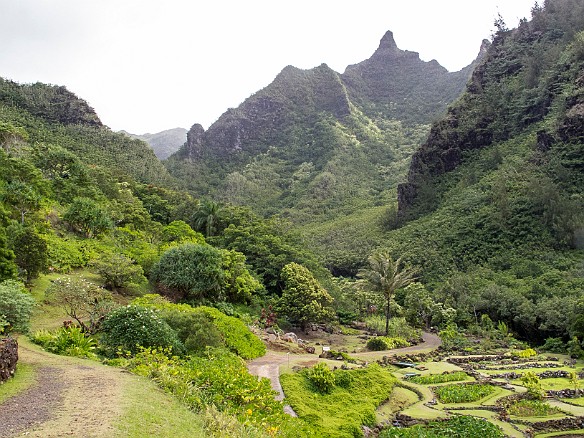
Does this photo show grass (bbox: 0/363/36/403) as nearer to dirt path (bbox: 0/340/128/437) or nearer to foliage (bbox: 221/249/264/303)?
dirt path (bbox: 0/340/128/437)

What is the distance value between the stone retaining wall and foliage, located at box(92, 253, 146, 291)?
12121mm

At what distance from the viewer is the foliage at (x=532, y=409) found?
46.7 ft

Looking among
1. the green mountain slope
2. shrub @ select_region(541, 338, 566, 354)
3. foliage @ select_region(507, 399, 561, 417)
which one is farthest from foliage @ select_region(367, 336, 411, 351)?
foliage @ select_region(507, 399, 561, 417)

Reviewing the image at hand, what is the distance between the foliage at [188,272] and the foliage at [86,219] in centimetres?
614

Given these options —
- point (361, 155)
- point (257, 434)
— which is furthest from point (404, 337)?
point (361, 155)

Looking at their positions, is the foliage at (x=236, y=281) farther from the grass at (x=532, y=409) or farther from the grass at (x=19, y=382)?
the grass at (x=19, y=382)

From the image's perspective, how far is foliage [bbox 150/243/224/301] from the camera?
77.9 ft

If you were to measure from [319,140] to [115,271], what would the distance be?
11416cm

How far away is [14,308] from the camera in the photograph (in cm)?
1275

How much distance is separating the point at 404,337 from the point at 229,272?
13770 mm

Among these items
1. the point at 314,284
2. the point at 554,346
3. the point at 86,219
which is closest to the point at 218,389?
the point at 86,219

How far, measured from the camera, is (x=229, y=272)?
89.4ft

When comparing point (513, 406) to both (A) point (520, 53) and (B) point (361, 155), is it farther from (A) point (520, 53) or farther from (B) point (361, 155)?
(B) point (361, 155)

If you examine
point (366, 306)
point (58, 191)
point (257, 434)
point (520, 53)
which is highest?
point (520, 53)
